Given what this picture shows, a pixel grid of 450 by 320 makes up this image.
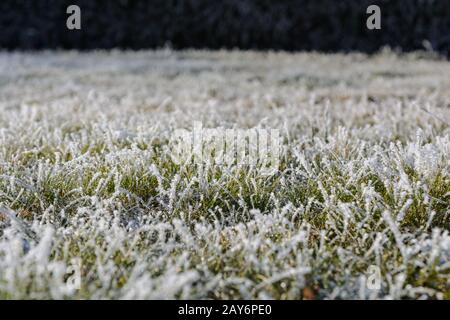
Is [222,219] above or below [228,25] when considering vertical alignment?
below

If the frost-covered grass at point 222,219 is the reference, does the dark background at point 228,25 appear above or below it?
above

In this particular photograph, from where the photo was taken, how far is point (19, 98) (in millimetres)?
7520

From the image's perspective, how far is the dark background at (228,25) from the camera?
551 inches

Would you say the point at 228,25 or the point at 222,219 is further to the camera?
the point at 228,25

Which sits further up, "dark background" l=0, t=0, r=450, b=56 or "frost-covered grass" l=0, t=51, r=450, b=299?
"dark background" l=0, t=0, r=450, b=56

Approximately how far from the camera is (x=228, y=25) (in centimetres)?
1504

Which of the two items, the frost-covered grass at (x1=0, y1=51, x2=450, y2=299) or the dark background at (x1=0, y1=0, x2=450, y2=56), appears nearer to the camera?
the frost-covered grass at (x1=0, y1=51, x2=450, y2=299)

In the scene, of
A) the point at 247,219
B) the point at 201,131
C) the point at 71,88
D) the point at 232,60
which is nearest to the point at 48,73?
the point at 71,88

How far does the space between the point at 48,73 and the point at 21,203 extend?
26.1ft

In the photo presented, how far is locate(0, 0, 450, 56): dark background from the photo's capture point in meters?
14.0

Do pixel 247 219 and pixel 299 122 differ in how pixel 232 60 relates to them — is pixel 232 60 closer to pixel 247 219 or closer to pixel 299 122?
pixel 299 122

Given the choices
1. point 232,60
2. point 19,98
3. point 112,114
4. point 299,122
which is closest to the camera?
point 299,122

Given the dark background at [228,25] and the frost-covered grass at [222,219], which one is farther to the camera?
the dark background at [228,25]
